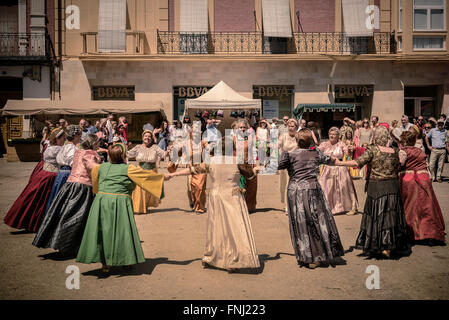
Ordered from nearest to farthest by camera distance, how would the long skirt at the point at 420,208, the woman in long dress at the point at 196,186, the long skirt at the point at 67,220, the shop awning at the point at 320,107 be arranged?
the long skirt at the point at 67,220
the long skirt at the point at 420,208
the woman in long dress at the point at 196,186
the shop awning at the point at 320,107

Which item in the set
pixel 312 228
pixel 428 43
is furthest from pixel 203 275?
pixel 428 43

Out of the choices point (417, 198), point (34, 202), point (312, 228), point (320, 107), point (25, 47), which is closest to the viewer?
point (312, 228)

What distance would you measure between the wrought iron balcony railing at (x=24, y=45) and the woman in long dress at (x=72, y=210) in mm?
17344

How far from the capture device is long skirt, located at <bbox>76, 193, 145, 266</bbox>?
5387 millimetres

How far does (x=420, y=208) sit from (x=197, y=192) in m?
4.56

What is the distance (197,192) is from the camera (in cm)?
985

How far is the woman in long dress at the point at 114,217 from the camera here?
540 centimetres

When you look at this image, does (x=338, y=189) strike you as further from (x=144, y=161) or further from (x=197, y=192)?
(x=144, y=161)

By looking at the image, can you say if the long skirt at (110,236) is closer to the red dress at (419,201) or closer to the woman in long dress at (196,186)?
the woman in long dress at (196,186)

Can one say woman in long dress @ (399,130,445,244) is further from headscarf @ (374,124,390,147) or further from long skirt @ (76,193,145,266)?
long skirt @ (76,193,145,266)

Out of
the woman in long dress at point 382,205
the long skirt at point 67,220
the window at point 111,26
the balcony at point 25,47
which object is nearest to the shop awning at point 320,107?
the window at point 111,26

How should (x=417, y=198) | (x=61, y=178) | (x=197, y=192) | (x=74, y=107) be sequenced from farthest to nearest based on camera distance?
(x=74, y=107) < (x=197, y=192) < (x=61, y=178) < (x=417, y=198)

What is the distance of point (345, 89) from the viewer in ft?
72.5

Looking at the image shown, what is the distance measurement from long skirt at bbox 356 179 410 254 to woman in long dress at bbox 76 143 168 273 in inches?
115
